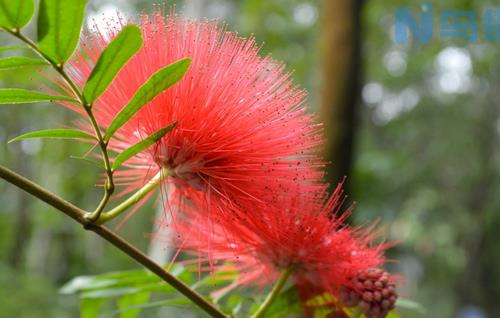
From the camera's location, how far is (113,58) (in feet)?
2.42

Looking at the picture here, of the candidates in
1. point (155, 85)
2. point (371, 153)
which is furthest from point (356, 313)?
point (371, 153)

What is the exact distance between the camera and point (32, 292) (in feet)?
17.7

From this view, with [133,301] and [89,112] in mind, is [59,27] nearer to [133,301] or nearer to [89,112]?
[89,112]

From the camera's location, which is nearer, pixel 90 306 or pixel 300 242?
pixel 300 242

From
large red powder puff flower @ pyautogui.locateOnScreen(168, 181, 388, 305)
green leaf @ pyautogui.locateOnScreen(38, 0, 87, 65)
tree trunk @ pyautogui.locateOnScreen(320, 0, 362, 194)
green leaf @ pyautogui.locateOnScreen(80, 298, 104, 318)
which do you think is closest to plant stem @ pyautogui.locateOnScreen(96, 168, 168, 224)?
large red powder puff flower @ pyautogui.locateOnScreen(168, 181, 388, 305)

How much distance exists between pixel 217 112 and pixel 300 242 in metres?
0.29

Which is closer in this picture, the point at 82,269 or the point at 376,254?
the point at 376,254

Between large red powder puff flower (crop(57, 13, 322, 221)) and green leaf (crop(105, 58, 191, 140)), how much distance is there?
108 millimetres

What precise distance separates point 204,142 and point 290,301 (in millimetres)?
374

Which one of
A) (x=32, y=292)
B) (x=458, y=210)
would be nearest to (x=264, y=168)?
(x=32, y=292)

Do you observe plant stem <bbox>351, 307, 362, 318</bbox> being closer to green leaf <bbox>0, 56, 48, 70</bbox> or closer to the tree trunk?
green leaf <bbox>0, 56, 48, 70</bbox>

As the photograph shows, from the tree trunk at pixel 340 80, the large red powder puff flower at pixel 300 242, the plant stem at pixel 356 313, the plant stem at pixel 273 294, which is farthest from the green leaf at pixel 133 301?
the tree trunk at pixel 340 80

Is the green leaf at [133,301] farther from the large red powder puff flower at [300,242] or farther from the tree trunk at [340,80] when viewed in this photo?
the tree trunk at [340,80]

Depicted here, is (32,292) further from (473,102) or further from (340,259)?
(473,102)
